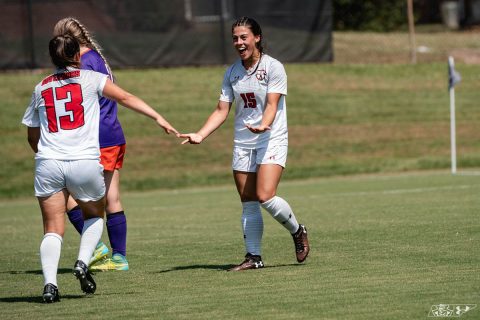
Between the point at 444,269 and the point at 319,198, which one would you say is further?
the point at 319,198

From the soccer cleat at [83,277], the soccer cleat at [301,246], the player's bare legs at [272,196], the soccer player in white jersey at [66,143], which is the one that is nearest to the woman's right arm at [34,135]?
the soccer player in white jersey at [66,143]

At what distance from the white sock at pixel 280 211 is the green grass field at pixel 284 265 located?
1.16 feet

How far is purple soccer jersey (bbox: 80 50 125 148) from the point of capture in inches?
344

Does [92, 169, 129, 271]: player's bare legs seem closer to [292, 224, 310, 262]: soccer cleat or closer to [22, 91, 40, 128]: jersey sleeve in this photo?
[292, 224, 310, 262]: soccer cleat

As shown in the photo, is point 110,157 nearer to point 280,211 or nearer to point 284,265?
point 280,211

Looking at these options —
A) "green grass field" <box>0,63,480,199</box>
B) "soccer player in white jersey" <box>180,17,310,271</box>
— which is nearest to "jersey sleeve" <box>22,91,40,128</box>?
"soccer player in white jersey" <box>180,17,310,271</box>

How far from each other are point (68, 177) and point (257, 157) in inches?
82.8

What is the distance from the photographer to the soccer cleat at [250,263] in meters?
8.59

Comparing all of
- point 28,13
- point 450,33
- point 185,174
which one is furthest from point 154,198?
point 450,33

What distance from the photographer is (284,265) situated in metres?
8.78

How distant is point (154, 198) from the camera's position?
60.5 feet

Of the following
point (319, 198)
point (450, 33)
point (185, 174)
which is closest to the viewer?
point (319, 198)

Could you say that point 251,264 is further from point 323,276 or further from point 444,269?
point 444,269

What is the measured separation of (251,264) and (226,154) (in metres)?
14.0
